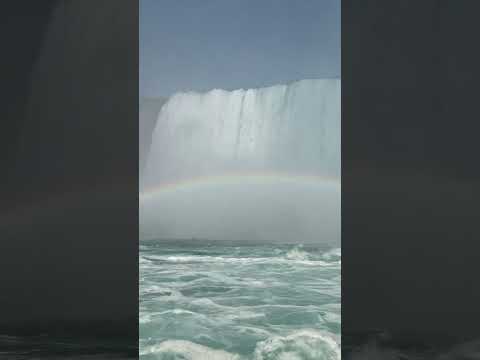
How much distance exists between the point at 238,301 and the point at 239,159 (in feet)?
12.3

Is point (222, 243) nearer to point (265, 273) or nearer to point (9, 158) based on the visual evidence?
point (265, 273)

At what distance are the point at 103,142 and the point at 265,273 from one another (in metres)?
7.21

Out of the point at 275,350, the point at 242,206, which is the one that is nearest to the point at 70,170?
the point at 275,350

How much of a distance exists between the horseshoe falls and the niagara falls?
25mm

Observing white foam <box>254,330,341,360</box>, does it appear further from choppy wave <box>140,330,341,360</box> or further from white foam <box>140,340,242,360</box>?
white foam <box>140,340,242,360</box>

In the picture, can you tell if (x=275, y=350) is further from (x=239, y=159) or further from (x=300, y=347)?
(x=239, y=159)

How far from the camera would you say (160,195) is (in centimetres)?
1040

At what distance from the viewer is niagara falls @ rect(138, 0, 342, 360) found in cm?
847
